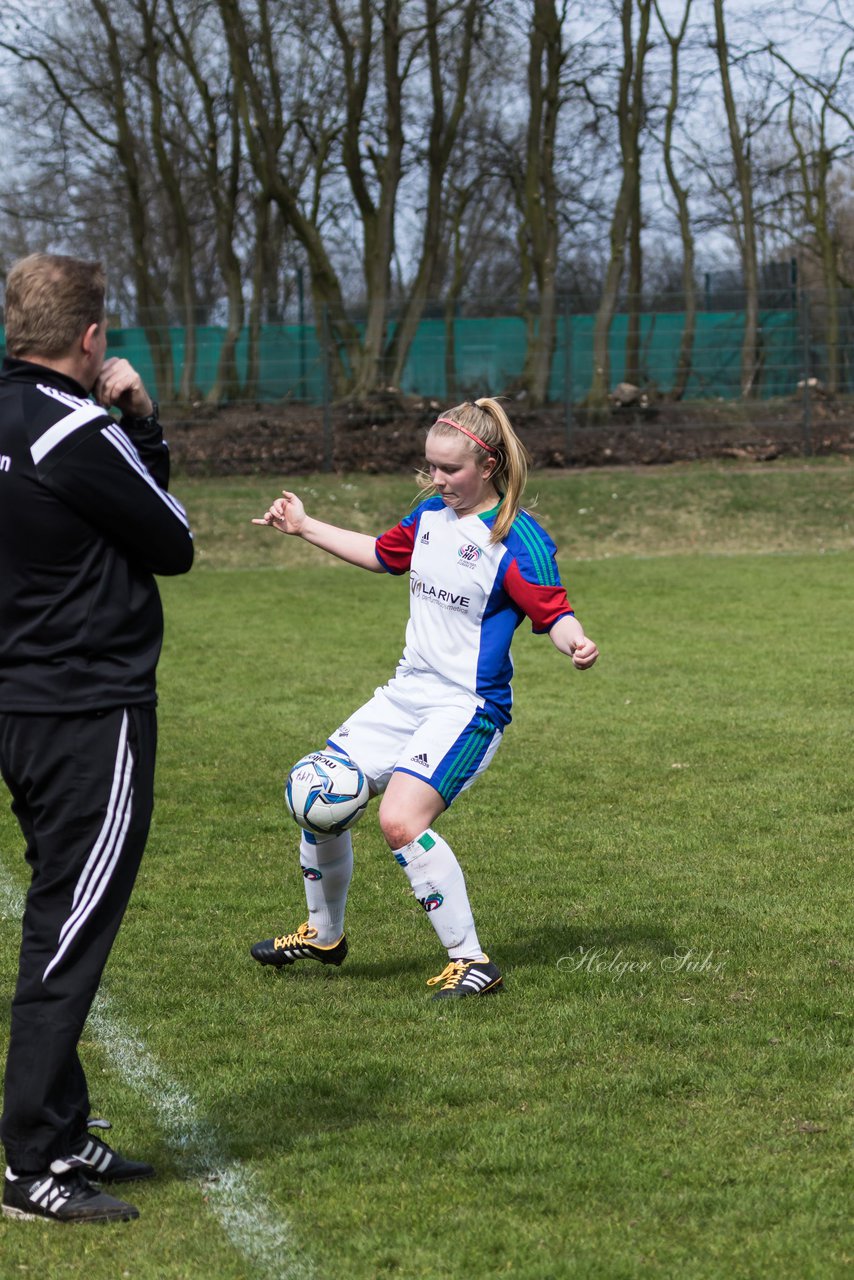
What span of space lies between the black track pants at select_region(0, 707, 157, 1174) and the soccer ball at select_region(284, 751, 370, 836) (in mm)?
1432

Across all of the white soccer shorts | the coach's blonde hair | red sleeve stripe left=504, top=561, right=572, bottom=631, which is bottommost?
the white soccer shorts

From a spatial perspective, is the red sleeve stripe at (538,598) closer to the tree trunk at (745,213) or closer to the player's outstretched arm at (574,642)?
the player's outstretched arm at (574,642)

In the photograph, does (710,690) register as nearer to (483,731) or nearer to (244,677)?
(244,677)

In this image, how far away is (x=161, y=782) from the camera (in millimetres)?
8008

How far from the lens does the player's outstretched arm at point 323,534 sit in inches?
199

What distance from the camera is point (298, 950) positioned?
5066 millimetres

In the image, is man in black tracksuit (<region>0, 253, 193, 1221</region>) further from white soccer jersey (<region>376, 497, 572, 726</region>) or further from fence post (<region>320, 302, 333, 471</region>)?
fence post (<region>320, 302, 333, 471</region>)

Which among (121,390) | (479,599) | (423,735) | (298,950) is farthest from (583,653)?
(121,390)

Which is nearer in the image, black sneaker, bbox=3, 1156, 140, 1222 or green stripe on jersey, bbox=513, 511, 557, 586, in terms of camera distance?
black sneaker, bbox=3, 1156, 140, 1222

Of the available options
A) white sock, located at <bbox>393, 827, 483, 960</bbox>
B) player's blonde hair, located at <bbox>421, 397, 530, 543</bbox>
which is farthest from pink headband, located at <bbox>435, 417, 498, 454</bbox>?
white sock, located at <bbox>393, 827, 483, 960</bbox>

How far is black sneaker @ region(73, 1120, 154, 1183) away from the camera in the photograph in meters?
3.40

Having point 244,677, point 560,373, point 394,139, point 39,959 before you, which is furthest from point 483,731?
point 394,139

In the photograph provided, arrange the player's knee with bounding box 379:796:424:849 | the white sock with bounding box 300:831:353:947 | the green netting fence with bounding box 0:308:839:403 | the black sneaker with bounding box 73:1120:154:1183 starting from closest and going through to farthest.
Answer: the black sneaker with bounding box 73:1120:154:1183 → the player's knee with bounding box 379:796:424:849 → the white sock with bounding box 300:831:353:947 → the green netting fence with bounding box 0:308:839:403

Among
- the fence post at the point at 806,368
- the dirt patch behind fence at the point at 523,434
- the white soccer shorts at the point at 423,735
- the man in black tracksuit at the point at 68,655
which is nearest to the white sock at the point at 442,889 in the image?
the white soccer shorts at the point at 423,735
